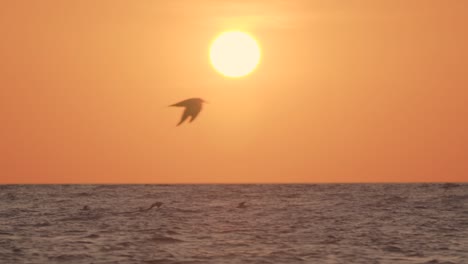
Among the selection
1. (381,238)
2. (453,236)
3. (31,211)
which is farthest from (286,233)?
(31,211)

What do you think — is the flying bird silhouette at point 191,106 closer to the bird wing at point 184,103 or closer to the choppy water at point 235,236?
the bird wing at point 184,103

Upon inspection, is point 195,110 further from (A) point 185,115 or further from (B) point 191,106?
(A) point 185,115

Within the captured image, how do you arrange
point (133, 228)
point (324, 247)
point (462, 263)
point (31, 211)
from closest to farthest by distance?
1. point (462, 263)
2. point (324, 247)
3. point (133, 228)
4. point (31, 211)

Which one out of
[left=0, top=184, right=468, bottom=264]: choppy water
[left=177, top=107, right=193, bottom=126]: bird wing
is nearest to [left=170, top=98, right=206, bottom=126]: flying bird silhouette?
[left=177, top=107, right=193, bottom=126]: bird wing

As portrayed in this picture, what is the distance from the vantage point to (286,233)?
52.7 meters

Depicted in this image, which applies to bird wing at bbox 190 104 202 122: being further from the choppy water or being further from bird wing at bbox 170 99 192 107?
the choppy water

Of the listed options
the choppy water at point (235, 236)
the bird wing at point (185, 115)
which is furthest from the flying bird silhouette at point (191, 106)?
the choppy water at point (235, 236)

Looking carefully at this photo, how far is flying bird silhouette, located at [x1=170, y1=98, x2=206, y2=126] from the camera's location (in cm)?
2312

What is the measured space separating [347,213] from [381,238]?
2312 cm

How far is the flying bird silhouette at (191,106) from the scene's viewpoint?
75.8ft

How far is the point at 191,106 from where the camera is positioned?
2397cm

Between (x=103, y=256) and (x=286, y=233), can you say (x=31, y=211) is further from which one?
(x=103, y=256)

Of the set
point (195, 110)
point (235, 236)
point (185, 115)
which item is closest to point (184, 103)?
point (195, 110)

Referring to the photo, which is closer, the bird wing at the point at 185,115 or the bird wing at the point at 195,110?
the bird wing at the point at 185,115
